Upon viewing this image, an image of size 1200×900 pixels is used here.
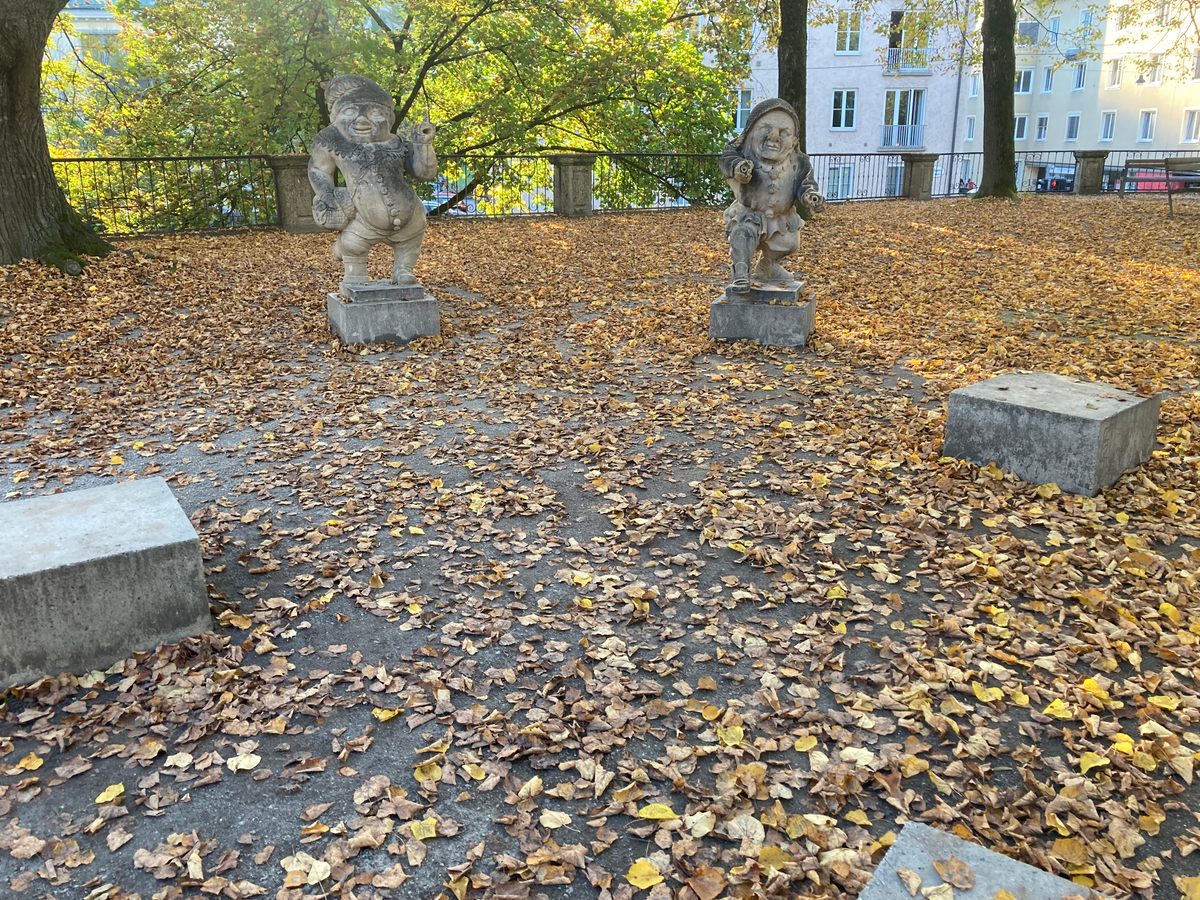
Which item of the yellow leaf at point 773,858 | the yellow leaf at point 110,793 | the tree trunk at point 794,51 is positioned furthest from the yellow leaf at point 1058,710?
the tree trunk at point 794,51

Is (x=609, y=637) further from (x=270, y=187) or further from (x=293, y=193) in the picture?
(x=270, y=187)

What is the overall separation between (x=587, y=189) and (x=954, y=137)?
27.1 metres

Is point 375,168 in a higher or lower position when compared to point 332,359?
higher

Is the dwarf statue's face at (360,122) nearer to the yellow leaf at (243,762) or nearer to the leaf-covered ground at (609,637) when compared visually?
the leaf-covered ground at (609,637)

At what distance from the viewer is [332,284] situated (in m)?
11.8

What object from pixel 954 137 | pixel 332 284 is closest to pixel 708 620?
pixel 332 284

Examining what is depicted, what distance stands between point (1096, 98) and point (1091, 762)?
48052mm

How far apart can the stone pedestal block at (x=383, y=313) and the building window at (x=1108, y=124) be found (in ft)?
Result: 141

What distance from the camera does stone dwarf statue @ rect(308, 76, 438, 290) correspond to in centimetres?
814

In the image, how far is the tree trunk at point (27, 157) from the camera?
10.7m

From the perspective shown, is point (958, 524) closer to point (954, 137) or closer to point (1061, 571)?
point (1061, 571)

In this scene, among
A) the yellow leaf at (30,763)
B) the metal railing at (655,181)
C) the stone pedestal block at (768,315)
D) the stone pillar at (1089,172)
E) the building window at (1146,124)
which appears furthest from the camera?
the building window at (1146,124)

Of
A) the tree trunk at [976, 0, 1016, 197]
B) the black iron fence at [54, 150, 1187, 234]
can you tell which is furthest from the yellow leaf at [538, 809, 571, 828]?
the tree trunk at [976, 0, 1016, 197]

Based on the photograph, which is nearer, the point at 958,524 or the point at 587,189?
the point at 958,524
